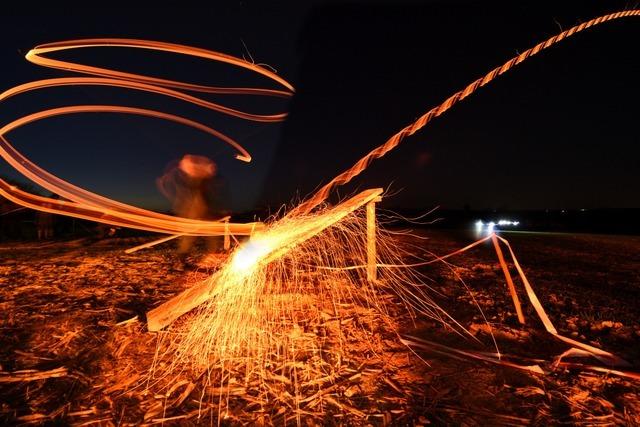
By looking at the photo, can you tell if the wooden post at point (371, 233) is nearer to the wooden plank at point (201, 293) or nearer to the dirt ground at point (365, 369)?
the dirt ground at point (365, 369)

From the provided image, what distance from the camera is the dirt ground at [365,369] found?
277cm

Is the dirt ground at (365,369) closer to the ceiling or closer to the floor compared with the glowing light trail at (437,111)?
closer to the floor

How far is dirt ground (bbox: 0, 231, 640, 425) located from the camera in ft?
9.09

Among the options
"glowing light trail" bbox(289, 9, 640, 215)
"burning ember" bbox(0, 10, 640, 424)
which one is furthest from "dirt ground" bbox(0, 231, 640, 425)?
"glowing light trail" bbox(289, 9, 640, 215)

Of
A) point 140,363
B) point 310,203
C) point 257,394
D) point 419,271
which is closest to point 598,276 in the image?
point 419,271

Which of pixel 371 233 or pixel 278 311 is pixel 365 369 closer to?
pixel 278 311

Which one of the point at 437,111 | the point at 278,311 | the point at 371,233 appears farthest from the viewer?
the point at 371,233

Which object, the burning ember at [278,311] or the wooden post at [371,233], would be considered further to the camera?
the wooden post at [371,233]

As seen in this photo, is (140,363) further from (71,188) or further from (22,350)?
(71,188)

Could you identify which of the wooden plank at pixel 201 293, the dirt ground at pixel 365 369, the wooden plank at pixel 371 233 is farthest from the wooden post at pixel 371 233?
the wooden plank at pixel 201 293

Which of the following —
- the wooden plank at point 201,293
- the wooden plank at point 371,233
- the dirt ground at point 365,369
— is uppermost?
the wooden plank at point 371,233

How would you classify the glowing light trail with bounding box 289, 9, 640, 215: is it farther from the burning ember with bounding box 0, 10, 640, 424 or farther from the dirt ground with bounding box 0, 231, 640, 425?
the dirt ground with bounding box 0, 231, 640, 425

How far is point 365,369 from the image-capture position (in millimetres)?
3398

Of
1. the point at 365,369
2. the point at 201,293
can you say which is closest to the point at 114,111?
the point at 201,293
